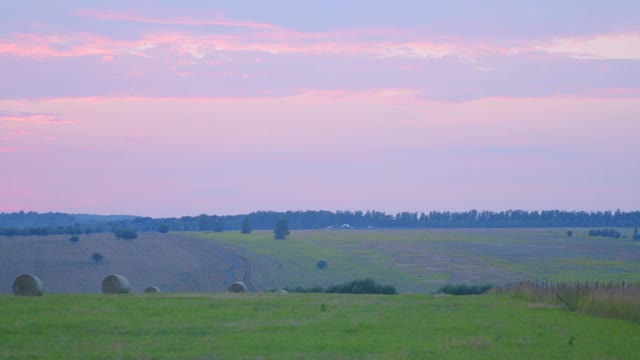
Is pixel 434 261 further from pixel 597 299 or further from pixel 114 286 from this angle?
pixel 597 299

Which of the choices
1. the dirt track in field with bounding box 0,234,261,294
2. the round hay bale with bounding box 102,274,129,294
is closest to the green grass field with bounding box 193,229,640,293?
the dirt track in field with bounding box 0,234,261,294

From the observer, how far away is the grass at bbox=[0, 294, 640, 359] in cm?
1931

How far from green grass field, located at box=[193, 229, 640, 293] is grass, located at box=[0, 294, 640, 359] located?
125ft

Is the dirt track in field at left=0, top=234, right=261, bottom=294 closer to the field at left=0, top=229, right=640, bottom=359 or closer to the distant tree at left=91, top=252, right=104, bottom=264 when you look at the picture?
the distant tree at left=91, top=252, right=104, bottom=264

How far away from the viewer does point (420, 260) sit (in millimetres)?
103375

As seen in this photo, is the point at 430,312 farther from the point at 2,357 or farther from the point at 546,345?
the point at 2,357

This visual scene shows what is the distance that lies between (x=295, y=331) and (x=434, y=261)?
79837 mm

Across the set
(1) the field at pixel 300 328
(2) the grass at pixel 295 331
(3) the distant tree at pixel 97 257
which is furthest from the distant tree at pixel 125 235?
(2) the grass at pixel 295 331

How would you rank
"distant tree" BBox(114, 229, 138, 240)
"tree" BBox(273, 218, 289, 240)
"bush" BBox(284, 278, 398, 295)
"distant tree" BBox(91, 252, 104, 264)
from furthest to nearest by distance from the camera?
"tree" BBox(273, 218, 289, 240) → "distant tree" BBox(114, 229, 138, 240) → "distant tree" BBox(91, 252, 104, 264) → "bush" BBox(284, 278, 398, 295)

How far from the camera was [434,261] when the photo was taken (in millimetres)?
101938

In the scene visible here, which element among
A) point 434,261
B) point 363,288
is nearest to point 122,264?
point 434,261

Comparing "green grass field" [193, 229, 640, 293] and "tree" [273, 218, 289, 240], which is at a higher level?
"tree" [273, 218, 289, 240]

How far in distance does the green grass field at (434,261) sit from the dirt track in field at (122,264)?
4200 mm

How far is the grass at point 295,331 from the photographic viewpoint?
19312 mm
